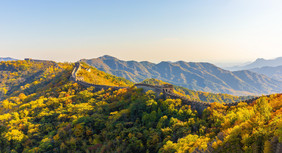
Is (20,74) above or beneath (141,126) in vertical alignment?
above

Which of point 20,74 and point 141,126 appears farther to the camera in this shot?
point 20,74

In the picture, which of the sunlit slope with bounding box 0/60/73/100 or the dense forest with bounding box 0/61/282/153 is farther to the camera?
the sunlit slope with bounding box 0/60/73/100

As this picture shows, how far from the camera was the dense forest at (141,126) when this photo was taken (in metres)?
20.8

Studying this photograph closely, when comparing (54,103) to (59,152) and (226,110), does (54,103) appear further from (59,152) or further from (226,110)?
(226,110)

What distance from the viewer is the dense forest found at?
68.2 feet

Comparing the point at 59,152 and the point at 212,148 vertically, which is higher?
the point at 212,148

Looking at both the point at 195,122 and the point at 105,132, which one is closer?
the point at 195,122

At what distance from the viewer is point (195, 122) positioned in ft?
112

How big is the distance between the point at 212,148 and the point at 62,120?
1951 inches

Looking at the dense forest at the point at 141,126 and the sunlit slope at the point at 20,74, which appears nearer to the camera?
the dense forest at the point at 141,126

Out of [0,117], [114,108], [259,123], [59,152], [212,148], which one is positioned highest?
[259,123]

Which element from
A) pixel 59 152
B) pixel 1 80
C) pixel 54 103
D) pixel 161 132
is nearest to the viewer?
pixel 161 132

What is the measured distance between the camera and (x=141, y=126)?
40875 millimetres

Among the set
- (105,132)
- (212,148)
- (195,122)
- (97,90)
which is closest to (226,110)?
(195,122)
